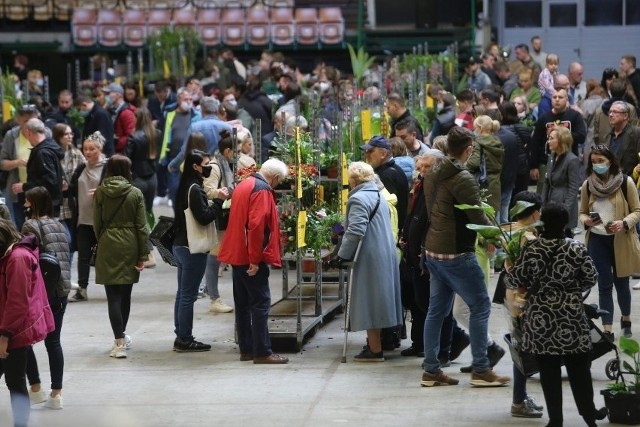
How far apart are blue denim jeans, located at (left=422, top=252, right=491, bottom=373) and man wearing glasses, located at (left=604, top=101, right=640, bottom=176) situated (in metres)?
4.26

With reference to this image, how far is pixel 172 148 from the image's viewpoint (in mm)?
16844

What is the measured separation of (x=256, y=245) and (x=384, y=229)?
956mm

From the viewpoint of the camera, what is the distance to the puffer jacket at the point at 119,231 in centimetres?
1059

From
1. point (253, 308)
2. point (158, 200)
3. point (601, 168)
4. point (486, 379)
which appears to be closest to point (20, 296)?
point (253, 308)

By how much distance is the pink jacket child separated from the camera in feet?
Result: 26.1

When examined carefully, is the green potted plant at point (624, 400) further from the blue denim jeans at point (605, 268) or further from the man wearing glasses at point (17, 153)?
the man wearing glasses at point (17, 153)

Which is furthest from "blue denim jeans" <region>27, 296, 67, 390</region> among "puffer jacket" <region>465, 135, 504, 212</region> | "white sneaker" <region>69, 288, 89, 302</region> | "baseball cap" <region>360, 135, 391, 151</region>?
"puffer jacket" <region>465, 135, 504, 212</region>

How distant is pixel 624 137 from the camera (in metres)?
13.2

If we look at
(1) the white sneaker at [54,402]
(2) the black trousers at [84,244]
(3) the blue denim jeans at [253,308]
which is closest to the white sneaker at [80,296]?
(2) the black trousers at [84,244]

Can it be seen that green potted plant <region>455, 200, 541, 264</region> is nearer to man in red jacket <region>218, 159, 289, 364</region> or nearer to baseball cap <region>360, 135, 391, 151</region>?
man in red jacket <region>218, 159, 289, 364</region>

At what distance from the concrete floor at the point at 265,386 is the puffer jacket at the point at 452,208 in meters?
0.99

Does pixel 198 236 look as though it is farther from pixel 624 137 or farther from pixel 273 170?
pixel 624 137

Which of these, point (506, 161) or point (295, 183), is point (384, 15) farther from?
point (295, 183)

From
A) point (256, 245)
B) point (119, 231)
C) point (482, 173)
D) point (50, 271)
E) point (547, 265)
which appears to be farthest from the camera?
point (482, 173)
